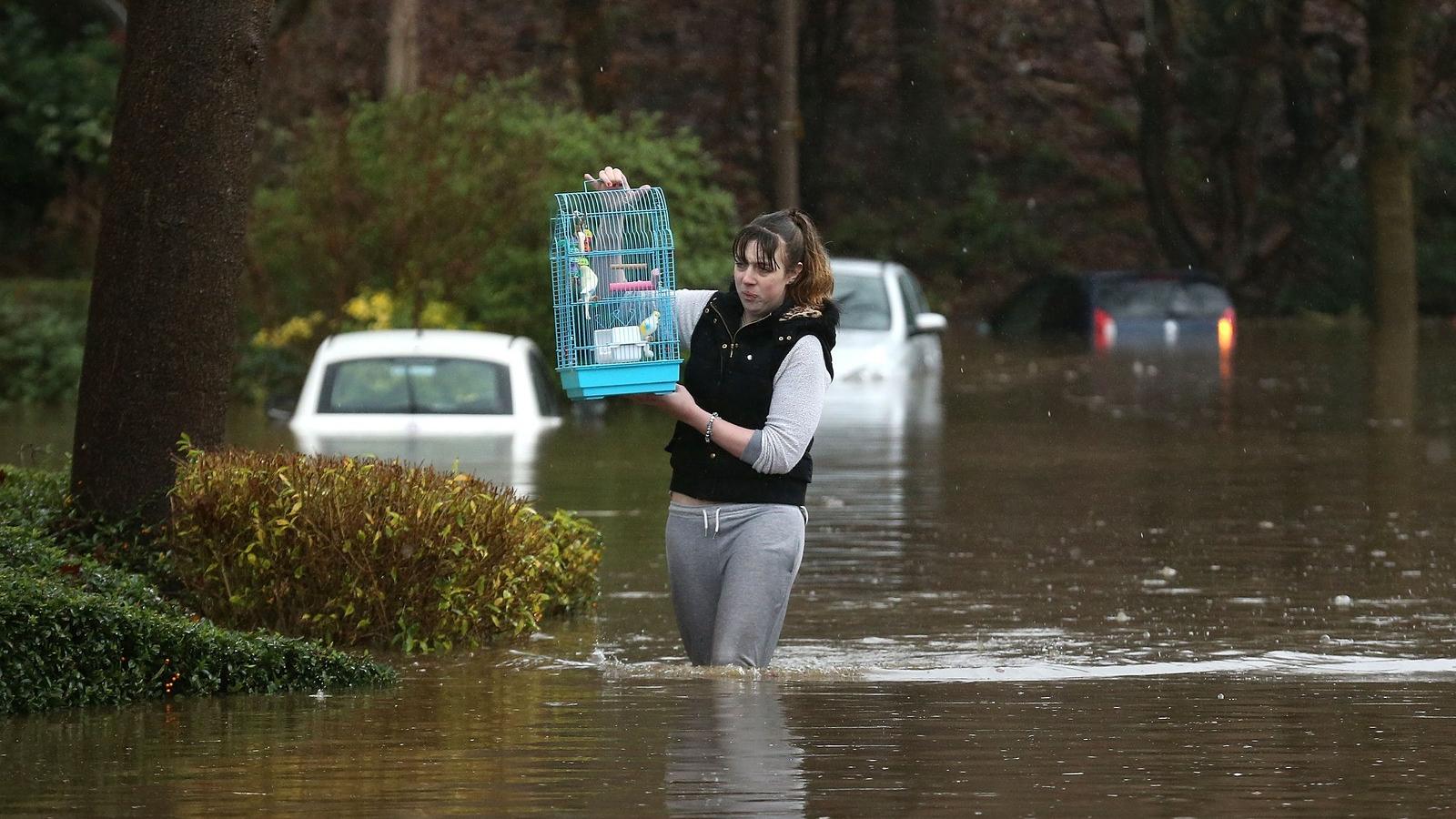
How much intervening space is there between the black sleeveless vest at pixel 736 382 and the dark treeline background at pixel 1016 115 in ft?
91.0

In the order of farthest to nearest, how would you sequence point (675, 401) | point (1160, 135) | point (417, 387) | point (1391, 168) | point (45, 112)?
point (1160, 135), point (1391, 168), point (45, 112), point (417, 387), point (675, 401)

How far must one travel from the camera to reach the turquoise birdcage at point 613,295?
746 centimetres

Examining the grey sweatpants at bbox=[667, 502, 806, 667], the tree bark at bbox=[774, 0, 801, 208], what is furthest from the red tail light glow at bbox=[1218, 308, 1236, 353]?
the grey sweatpants at bbox=[667, 502, 806, 667]

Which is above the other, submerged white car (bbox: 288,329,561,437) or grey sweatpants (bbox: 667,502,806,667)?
submerged white car (bbox: 288,329,561,437)

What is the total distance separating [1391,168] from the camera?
39031 mm

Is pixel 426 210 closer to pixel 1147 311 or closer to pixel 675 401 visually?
pixel 1147 311

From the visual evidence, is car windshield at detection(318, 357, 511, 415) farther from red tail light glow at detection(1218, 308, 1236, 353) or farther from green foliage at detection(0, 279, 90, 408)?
red tail light glow at detection(1218, 308, 1236, 353)

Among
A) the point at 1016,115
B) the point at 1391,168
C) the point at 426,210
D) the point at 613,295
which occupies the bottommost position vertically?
the point at 613,295

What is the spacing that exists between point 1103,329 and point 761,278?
3084 cm

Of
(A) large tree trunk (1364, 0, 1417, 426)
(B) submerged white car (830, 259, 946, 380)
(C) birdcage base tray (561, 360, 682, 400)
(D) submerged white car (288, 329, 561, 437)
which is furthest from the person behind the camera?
(A) large tree trunk (1364, 0, 1417, 426)

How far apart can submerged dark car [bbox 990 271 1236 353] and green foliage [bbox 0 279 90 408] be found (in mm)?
16033

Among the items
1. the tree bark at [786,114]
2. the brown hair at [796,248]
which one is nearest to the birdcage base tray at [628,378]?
the brown hair at [796,248]

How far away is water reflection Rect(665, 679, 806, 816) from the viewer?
616cm

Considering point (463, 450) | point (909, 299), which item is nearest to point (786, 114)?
point (909, 299)
